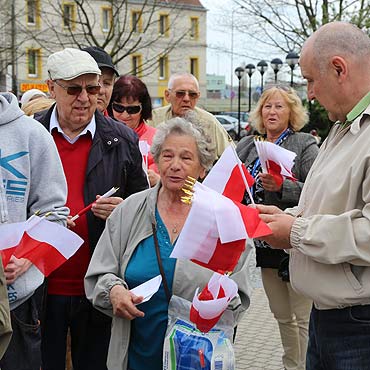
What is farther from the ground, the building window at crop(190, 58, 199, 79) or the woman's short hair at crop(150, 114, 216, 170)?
the building window at crop(190, 58, 199, 79)

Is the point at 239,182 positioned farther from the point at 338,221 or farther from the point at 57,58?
the point at 57,58

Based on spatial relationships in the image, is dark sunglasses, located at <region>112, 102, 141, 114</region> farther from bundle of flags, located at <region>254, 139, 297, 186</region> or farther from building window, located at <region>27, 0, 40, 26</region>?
building window, located at <region>27, 0, 40, 26</region>

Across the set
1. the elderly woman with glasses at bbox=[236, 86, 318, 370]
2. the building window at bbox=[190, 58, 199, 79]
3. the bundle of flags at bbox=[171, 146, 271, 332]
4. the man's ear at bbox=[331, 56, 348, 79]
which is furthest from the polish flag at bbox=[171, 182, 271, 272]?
the building window at bbox=[190, 58, 199, 79]

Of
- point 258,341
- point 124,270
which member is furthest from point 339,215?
point 258,341

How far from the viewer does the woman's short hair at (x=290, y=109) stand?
532cm

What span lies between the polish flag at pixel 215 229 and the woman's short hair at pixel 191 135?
72 cm

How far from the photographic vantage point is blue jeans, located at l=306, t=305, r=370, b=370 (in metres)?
2.83

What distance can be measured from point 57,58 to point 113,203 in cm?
96

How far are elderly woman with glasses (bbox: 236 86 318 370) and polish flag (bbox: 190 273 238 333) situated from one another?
1.78 m

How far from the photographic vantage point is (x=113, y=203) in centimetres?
365

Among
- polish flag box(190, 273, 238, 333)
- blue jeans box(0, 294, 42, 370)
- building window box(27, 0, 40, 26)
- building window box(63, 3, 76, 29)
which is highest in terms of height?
building window box(27, 0, 40, 26)

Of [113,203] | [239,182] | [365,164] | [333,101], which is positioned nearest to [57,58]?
[113,203]

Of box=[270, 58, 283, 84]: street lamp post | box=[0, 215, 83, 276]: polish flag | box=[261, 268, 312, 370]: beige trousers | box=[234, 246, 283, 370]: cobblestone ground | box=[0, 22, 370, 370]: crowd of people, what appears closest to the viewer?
box=[0, 22, 370, 370]: crowd of people

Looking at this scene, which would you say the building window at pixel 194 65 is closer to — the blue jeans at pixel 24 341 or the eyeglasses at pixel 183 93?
the eyeglasses at pixel 183 93
